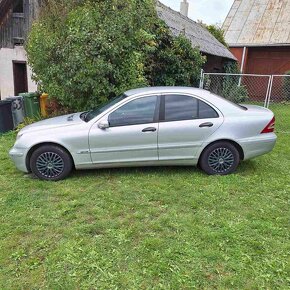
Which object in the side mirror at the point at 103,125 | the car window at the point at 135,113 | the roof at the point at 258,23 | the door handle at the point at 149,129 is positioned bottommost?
the door handle at the point at 149,129

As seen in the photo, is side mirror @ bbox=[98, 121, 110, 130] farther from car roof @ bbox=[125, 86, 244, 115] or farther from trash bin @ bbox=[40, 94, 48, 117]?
trash bin @ bbox=[40, 94, 48, 117]

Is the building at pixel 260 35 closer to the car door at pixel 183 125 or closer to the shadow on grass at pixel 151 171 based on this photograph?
the shadow on grass at pixel 151 171

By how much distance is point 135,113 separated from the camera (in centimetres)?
467

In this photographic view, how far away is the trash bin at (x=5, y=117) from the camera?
25.2 ft

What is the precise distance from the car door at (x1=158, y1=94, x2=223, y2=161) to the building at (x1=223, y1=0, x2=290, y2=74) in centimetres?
1502

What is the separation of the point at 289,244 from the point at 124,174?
2657 mm

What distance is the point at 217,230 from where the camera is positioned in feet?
10.9

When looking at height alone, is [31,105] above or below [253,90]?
below

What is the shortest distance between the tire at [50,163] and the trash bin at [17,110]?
3918 millimetres

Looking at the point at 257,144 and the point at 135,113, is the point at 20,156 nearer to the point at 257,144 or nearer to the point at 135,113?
the point at 135,113

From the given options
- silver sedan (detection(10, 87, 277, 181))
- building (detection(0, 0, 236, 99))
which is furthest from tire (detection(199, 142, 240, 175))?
building (detection(0, 0, 236, 99))

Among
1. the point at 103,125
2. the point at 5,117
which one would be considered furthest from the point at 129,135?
the point at 5,117

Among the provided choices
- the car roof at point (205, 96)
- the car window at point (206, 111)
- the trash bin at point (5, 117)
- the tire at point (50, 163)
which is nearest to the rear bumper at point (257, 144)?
the car roof at point (205, 96)

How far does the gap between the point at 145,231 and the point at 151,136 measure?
1696 mm
